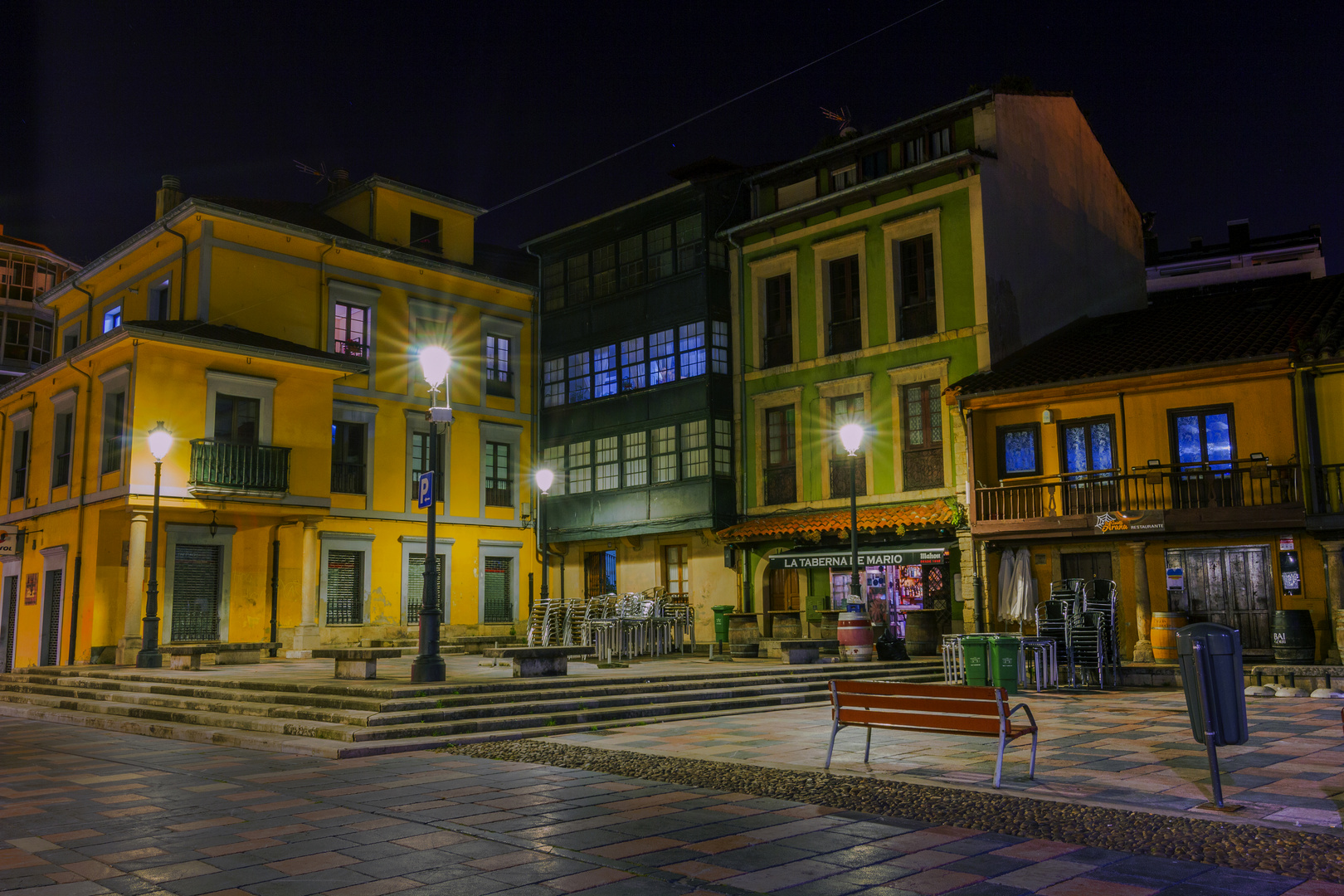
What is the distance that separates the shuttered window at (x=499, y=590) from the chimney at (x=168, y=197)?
13.6 m

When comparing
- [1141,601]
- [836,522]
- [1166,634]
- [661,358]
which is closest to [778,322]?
[661,358]

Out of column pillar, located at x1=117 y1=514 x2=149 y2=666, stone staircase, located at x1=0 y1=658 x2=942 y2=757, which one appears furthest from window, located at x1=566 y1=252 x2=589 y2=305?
stone staircase, located at x1=0 y1=658 x2=942 y2=757

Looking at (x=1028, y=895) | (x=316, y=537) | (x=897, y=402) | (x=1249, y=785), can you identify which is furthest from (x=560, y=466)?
(x=1028, y=895)

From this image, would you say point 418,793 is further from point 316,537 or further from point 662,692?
point 316,537

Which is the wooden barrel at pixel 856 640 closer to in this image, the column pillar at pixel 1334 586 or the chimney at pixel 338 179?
the column pillar at pixel 1334 586

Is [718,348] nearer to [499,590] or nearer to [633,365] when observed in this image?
[633,365]

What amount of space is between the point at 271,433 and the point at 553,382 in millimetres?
9483

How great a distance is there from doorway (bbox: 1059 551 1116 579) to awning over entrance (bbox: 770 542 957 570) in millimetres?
2268

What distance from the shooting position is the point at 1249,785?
7.70 m

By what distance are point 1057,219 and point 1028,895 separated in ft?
78.1

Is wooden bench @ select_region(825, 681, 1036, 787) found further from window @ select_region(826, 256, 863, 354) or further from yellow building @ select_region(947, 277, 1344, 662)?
window @ select_region(826, 256, 863, 354)

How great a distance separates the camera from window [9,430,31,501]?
28562mm

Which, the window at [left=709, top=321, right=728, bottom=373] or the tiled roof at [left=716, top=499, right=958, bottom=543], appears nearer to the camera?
the tiled roof at [left=716, top=499, right=958, bottom=543]

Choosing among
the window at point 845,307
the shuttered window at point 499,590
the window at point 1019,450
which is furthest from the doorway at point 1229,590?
the shuttered window at point 499,590
